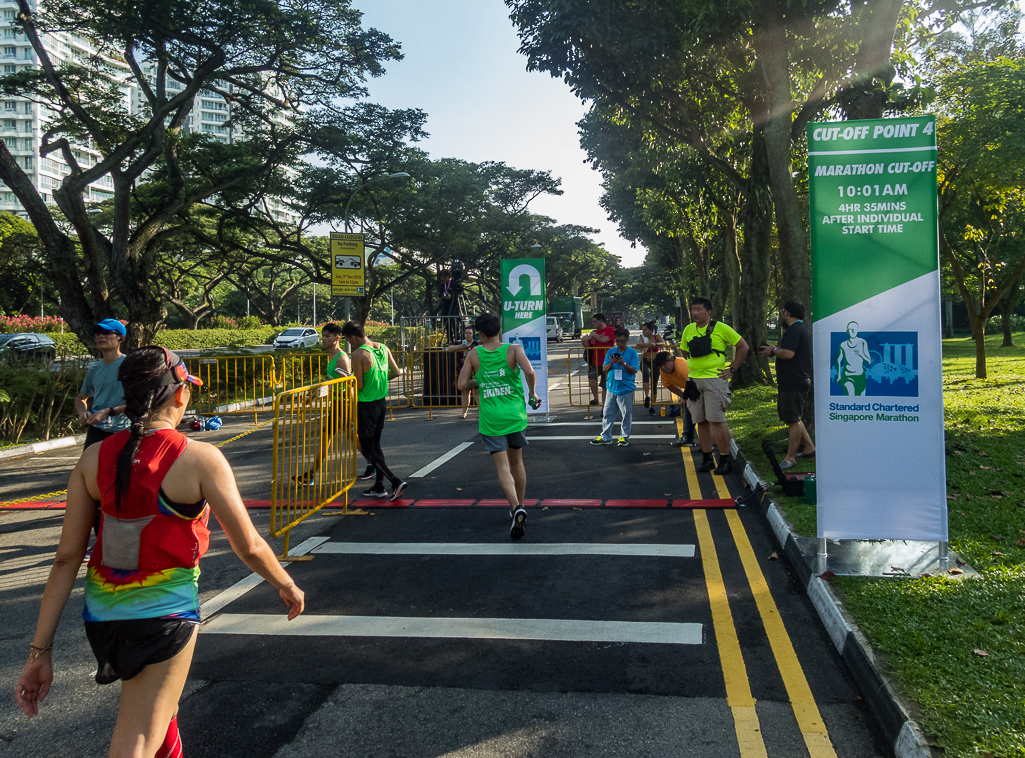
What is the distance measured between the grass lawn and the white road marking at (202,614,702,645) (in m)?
1.07

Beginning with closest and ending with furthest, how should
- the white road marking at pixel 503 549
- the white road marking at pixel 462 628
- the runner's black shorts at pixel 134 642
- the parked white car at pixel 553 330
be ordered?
the runner's black shorts at pixel 134 642 → the white road marking at pixel 462 628 → the white road marking at pixel 503 549 → the parked white car at pixel 553 330

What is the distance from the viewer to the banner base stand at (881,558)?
4816 millimetres

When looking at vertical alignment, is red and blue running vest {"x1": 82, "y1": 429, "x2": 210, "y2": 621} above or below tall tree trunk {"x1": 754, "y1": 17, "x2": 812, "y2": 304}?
below

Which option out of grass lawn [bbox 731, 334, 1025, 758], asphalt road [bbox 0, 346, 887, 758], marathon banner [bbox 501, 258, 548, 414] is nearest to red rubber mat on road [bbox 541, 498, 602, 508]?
asphalt road [bbox 0, 346, 887, 758]

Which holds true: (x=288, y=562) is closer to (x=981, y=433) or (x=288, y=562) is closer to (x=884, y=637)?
(x=884, y=637)

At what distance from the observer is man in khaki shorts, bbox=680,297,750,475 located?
8.10 metres

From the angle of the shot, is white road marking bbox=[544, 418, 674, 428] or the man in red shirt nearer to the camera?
white road marking bbox=[544, 418, 674, 428]

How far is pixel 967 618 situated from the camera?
4.06m

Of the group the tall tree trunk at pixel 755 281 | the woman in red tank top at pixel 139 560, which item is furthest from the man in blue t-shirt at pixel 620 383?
the woman in red tank top at pixel 139 560

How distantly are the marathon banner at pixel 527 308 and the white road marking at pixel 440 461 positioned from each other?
2.71m

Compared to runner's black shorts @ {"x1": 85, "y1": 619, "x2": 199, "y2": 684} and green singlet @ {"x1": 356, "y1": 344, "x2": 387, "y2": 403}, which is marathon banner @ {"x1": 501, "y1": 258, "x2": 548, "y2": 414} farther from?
runner's black shorts @ {"x1": 85, "y1": 619, "x2": 199, "y2": 684}

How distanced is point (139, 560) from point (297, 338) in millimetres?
44226

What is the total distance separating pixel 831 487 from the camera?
4.95 meters

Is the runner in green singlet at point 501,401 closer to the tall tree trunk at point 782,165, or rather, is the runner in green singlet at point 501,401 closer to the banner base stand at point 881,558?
the banner base stand at point 881,558
